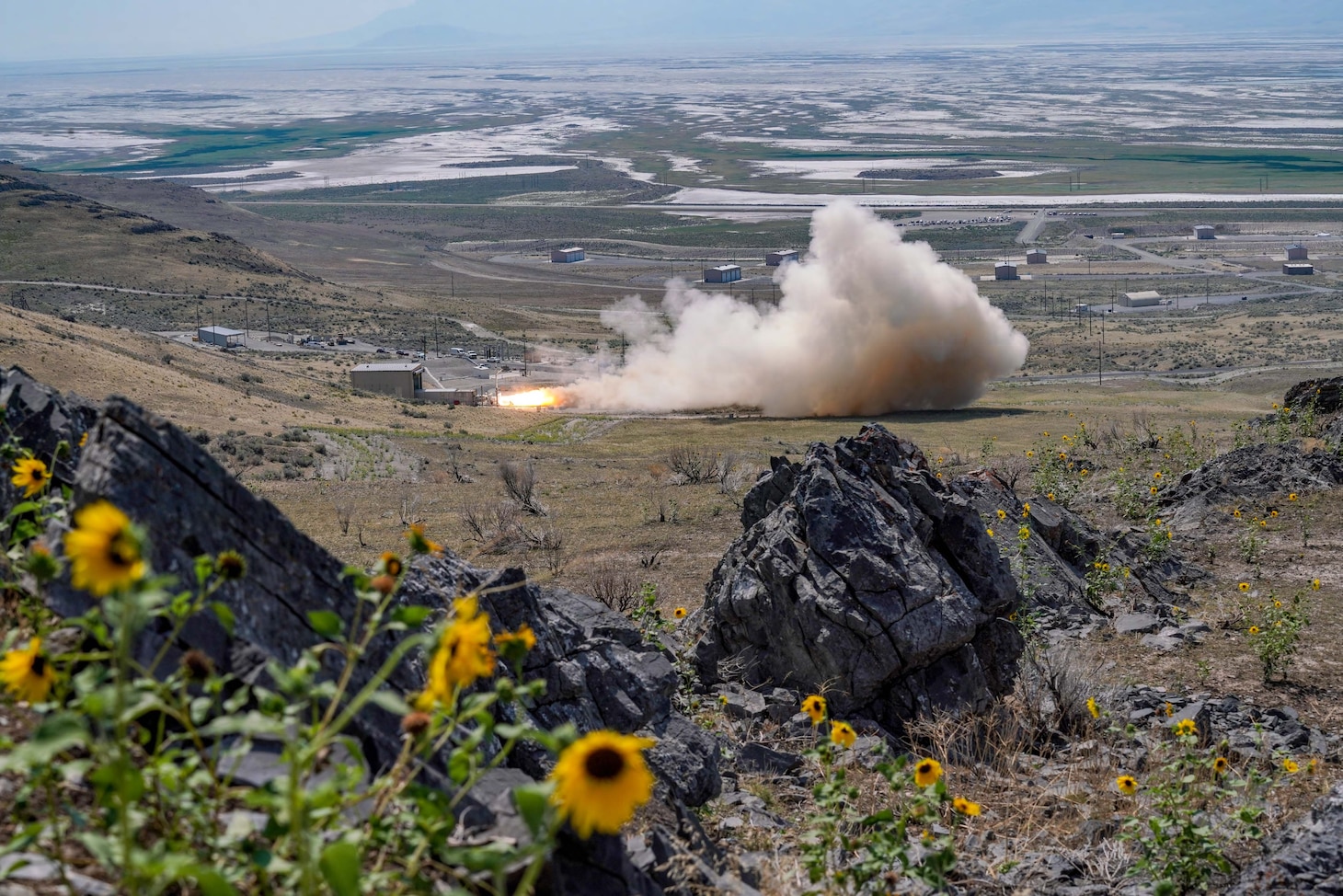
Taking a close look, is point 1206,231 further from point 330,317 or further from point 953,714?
point 953,714

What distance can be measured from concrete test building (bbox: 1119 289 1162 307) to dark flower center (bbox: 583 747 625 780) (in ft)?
336

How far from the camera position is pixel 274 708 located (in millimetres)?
3502

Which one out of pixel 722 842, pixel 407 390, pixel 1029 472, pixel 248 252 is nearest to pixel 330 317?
pixel 248 252

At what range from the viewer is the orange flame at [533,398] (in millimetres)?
59125

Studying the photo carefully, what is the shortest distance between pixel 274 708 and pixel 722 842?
393cm

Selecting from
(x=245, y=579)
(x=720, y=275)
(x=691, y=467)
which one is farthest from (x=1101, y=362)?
(x=245, y=579)

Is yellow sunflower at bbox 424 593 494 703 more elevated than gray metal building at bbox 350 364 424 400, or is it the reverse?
yellow sunflower at bbox 424 593 494 703

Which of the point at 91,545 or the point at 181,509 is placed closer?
the point at 91,545

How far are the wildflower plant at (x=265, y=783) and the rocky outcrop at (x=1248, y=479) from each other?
62.0 feet

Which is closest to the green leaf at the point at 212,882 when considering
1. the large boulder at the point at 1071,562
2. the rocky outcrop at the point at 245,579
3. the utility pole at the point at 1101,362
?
the rocky outcrop at the point at 245,579

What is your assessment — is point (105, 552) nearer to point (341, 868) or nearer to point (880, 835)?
point (341, 868)

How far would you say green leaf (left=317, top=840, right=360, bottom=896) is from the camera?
282 cm

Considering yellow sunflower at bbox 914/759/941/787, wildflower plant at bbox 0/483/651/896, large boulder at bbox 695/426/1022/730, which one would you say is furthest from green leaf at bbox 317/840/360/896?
large boulder at bbox 695/426/1022/730

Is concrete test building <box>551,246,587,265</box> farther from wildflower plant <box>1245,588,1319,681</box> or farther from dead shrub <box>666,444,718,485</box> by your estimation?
wildflower plant <box>1245,588,1319,681</box>
